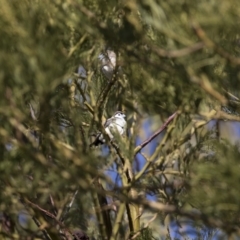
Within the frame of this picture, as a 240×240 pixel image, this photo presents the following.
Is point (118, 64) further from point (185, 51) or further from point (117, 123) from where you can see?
point (117, 123)

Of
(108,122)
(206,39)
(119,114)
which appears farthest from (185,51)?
(119,114)

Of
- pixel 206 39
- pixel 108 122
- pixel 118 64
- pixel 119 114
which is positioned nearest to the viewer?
pixel 206 39

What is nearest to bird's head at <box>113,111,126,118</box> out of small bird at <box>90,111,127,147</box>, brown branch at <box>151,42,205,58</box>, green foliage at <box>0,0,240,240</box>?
small bird at <box>90,111,127,147</box>

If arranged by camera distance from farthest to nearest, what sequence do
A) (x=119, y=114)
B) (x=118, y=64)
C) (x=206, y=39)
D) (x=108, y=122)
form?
(x=119, y=114) < (x=108, y=122) < (x=118, y=64) < (x=206, y=39)

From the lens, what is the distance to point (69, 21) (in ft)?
3.84

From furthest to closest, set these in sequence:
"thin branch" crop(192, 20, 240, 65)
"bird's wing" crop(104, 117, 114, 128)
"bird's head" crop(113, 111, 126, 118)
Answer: "bird's head" crop(113, 111, 126, 118) < "bird's wing" crop(104, 117, 114, 128) < "thin branch" crop(192, 20, 240, 65)

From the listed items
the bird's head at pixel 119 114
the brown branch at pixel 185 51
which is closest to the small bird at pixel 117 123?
the bird's head at pixel 119 114

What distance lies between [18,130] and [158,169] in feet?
2.31

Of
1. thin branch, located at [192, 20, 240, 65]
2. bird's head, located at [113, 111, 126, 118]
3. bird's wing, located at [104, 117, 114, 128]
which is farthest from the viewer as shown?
bird's head, located at [113, 111, 126, 118]

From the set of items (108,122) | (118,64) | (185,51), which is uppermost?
(108,122)

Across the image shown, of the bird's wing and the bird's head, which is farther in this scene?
the bird's head

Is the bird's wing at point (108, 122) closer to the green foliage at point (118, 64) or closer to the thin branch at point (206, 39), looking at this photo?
the green foliage at point (118, 64)

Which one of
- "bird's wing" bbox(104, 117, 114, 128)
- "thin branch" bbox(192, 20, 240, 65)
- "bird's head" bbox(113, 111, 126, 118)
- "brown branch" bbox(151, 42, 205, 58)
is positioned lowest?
"brown branch" bbox(151, 42, 205, 58)

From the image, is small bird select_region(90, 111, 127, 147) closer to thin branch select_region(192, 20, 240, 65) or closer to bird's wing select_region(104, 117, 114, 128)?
bird's wing select_region(104, 117, 114, 128)
